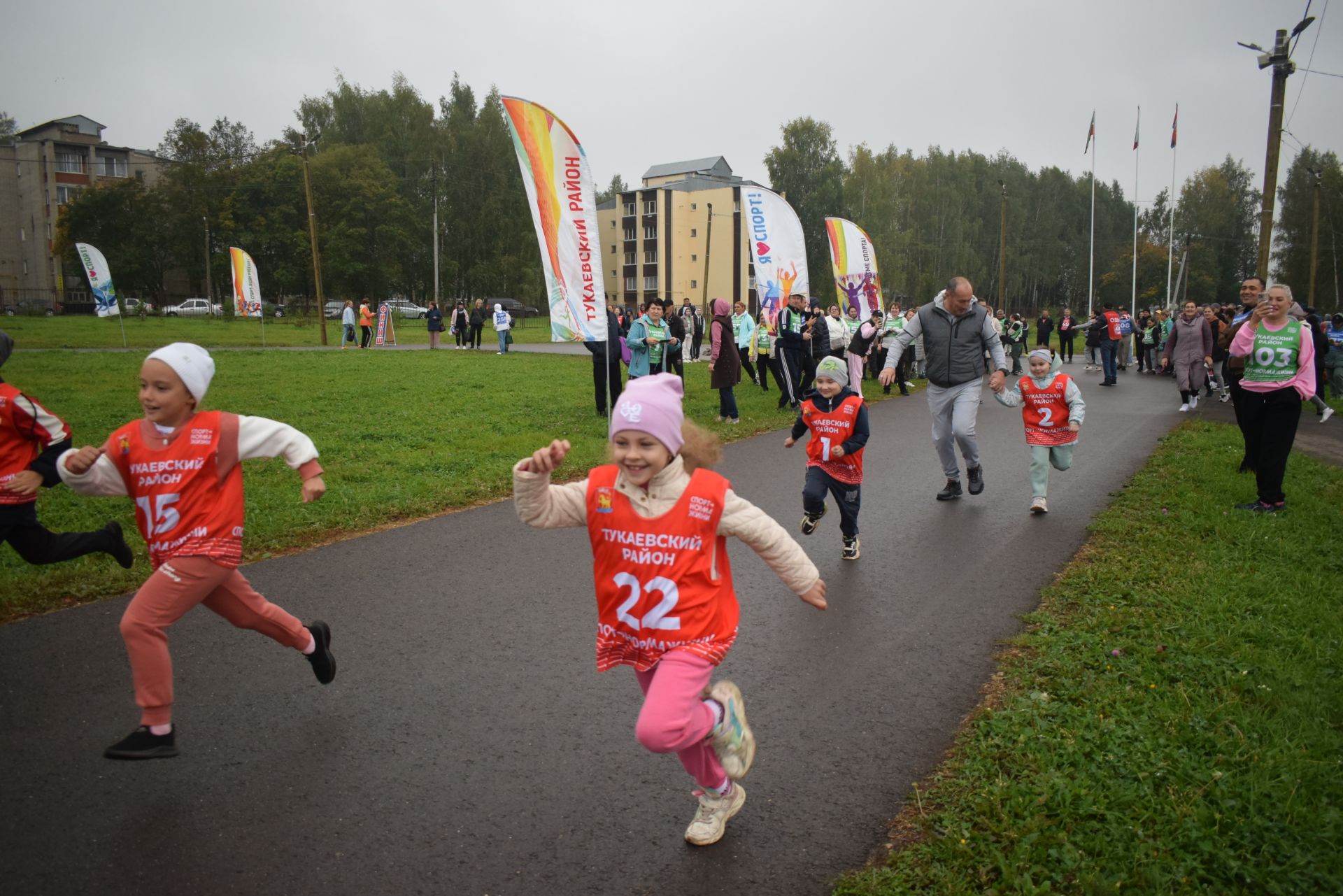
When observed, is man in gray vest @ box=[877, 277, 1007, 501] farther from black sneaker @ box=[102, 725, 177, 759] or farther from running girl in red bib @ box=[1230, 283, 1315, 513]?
black sneaker @ box=[102, 725, 177, 759]

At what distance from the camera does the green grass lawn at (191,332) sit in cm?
3234

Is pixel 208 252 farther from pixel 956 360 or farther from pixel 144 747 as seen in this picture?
pixel 144 747

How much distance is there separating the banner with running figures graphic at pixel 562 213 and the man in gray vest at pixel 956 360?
3244 mm

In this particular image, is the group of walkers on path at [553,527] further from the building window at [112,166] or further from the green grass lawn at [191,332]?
the building window at [112,166]

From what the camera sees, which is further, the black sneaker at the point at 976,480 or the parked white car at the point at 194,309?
the parked white car at the point at 194,309

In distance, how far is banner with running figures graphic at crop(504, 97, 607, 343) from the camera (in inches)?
363

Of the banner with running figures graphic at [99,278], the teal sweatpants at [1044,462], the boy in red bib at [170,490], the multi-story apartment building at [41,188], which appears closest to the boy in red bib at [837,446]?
the teal sweatpants at [1044,462]

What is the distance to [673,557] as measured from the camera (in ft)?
10.1

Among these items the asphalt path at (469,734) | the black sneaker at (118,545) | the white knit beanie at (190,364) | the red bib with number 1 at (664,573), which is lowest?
the asphalt path at (469,734)

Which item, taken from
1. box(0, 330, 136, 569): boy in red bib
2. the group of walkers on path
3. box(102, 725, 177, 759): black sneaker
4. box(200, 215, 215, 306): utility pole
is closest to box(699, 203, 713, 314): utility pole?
box(0, 330, 136, 569): boy in red bib

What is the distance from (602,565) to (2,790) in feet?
8.42

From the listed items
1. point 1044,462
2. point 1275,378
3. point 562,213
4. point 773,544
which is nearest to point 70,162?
point 562,213

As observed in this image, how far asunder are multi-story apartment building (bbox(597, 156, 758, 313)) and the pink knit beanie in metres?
72.0

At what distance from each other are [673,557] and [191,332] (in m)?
43.5
